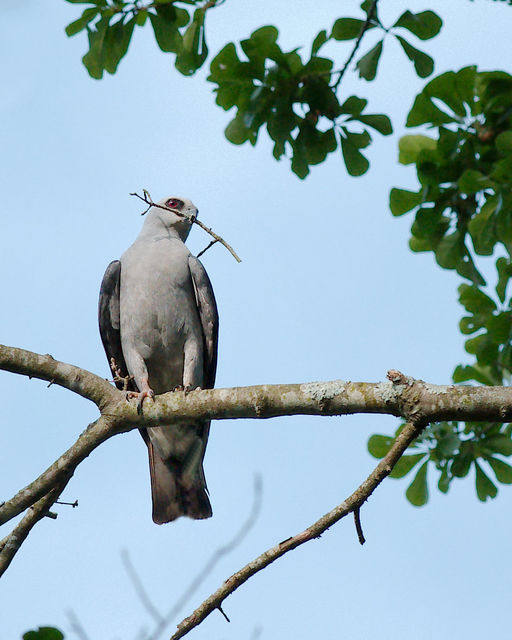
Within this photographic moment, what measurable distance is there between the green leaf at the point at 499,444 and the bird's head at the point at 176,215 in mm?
2949

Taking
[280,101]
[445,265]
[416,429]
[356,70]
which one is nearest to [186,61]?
[280,101]

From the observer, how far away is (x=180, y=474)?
573 centimetres

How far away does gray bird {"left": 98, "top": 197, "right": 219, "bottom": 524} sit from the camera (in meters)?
5.60

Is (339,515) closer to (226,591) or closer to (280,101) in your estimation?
(226,591)

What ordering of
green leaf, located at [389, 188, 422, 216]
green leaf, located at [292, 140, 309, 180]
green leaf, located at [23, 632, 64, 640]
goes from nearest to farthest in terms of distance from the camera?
green leaf, located at [23, 632, 64, 640], green leaf, located at [292, 140, 309, 180], green leaf, located at [389, 188, 422, 216]

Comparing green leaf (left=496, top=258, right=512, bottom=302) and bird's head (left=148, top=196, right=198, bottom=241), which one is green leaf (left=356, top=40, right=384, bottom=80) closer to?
green leaf (left=496, top=258, right=512, bottom=302)

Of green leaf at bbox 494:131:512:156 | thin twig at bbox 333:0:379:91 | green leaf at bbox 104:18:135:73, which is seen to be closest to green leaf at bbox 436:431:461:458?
green leaf at bbox 494:131:512:156

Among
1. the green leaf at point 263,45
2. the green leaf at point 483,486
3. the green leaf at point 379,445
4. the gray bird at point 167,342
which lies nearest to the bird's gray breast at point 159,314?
the gray bird at point 167,342

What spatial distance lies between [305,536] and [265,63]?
212 centimetres

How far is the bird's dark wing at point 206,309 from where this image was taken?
5797mm

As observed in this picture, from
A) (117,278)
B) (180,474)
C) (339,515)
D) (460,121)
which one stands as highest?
(117,278)

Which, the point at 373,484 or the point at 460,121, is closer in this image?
the point at 373,484

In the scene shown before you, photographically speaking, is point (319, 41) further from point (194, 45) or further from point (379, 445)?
point (379, 445)

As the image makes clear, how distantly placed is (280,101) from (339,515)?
1.88 meters
